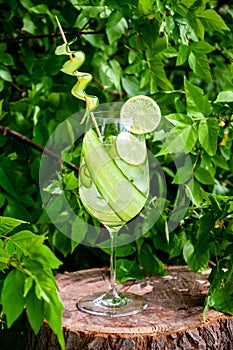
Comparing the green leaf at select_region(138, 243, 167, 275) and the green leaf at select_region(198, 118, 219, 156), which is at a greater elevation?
the green leaf at select_region(198, 118, 219, 156)

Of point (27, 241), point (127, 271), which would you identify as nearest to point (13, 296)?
point (27, 241)

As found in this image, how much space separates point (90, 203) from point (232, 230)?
1.00 ft

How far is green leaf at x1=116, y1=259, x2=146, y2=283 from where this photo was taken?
149cm

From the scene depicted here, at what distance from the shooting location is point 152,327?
1207 millimetres

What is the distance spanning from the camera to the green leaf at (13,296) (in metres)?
0.91

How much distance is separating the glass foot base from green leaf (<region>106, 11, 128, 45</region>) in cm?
60

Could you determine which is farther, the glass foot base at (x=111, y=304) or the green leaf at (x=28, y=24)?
the green leaf at (x=28, y=24)

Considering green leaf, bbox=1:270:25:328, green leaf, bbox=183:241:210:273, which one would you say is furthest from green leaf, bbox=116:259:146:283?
green leaf, bbox=1:270:25:328

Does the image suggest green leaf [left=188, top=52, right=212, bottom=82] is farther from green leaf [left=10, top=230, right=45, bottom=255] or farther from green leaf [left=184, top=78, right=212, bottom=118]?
green leaf [left=10, top=230, right=45, bottom=255]

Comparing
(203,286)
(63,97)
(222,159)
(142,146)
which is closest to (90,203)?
(142,146)

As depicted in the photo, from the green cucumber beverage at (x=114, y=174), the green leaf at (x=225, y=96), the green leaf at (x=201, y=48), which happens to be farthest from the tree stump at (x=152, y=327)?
the green leaf at (x=201, y=48)

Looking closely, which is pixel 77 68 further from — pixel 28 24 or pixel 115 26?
pixel 28 24

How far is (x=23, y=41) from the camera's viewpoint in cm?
188

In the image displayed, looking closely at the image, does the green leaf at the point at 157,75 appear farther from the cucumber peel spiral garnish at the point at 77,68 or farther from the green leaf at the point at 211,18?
the cucumber peel spiral garnish at the point at 77,68
